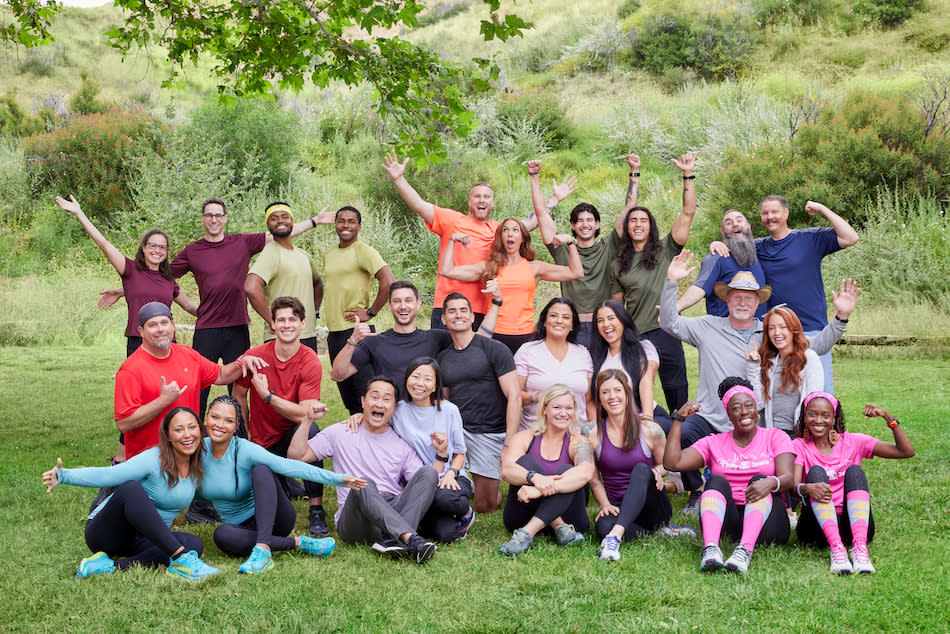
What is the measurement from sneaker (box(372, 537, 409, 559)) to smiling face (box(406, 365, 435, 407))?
1.01 meters

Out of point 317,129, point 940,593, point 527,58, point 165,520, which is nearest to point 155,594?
point 165,520

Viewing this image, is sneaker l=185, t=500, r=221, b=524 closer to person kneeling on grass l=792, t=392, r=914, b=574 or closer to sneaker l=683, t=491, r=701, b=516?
sneaker l=683, t=491, r=701, b=516

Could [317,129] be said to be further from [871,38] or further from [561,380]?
[561,380]

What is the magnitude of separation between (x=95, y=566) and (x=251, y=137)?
20.2 m

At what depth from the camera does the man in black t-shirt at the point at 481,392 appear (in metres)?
6.51

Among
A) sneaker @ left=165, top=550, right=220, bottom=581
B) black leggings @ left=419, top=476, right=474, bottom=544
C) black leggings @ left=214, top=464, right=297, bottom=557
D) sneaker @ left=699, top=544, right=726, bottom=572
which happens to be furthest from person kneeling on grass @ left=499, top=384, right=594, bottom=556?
sneaker @ left=165, top=550, right=220, bottom=581

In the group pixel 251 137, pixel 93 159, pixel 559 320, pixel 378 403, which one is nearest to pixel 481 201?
pixel 559 320

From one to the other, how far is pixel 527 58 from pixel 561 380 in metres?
35.5

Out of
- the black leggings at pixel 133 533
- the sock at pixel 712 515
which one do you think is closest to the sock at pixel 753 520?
the sock at pixel 712 515

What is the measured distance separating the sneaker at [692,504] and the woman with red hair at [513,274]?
5.91 feet

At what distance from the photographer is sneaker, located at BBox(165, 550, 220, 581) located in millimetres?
4887

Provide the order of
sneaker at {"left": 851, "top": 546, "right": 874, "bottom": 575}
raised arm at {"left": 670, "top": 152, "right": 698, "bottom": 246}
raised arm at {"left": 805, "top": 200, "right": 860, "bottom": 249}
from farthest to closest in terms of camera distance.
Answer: raised arm at {"left": 670, "top": 152, "right": 698, "bottom": 246}
raised arm at {"left": 805, "top": 200, "right": 860, "bottom": 249}
sneaker at {"left": 851, "top": 546, "right": 874, "bottom": 575}

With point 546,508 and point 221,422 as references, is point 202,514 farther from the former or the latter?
point 546,508

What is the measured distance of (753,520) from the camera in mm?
5176
